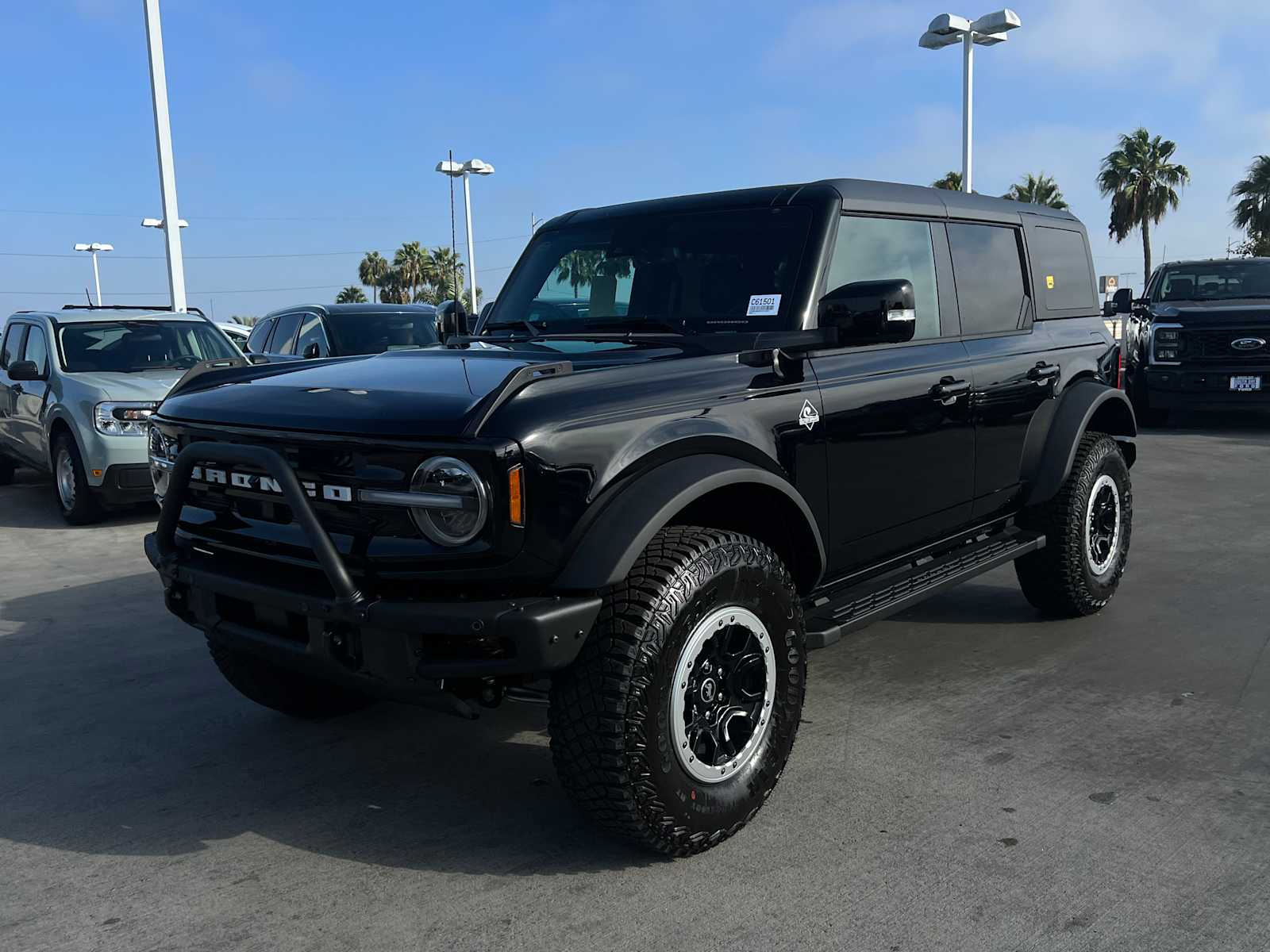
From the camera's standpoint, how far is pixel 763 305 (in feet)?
12.4

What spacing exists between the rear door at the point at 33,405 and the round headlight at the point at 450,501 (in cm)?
788

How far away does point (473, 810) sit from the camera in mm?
3400

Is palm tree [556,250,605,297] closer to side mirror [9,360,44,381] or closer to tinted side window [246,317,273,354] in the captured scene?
side mirror [9,360,44,381]

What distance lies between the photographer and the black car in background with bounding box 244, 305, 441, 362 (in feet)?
34.0

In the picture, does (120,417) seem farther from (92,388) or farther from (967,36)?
(967,36)

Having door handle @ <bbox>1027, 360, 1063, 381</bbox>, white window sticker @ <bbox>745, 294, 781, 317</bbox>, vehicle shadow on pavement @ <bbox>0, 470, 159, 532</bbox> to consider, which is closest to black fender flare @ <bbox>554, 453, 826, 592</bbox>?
white window sticker @ <bbox>745, 294, 781, 317</bbox>

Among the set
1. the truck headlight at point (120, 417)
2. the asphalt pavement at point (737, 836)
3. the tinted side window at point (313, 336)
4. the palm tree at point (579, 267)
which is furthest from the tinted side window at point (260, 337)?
the palm tree at point (579, 267)

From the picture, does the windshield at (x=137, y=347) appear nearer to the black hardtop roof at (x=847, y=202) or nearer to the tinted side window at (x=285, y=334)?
the tinted side window at (x=285, y=334)

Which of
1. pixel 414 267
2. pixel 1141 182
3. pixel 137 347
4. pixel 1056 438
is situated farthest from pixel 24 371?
pixel 414 267

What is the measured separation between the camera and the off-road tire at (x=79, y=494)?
8609 mm

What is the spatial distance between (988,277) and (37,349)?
27.8 ft

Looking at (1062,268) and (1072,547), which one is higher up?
(1062,268)

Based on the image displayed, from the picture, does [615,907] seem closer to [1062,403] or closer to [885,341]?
[885,341]

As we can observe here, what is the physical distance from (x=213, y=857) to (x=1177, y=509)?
7297 millimetres
